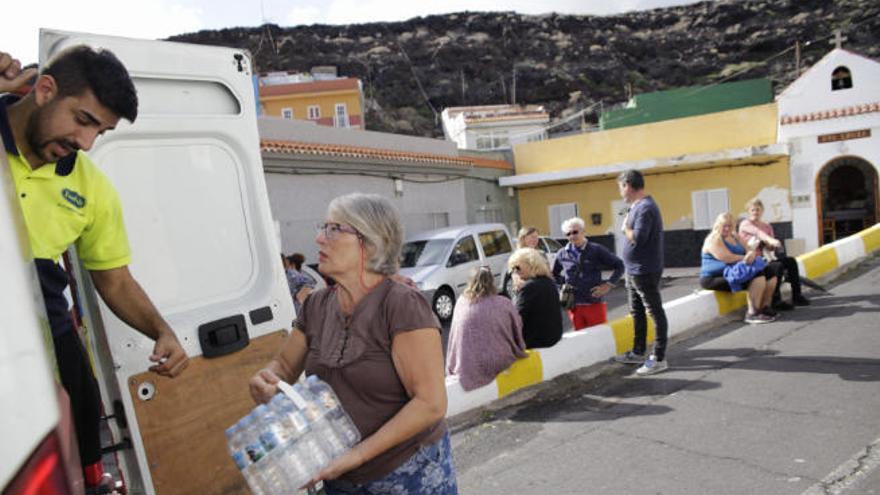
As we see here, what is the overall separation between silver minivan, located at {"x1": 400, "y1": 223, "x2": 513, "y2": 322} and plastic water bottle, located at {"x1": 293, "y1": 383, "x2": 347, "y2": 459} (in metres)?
8.82

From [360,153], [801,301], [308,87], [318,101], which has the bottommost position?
[801,301]

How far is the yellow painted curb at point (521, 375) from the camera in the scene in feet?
16.2

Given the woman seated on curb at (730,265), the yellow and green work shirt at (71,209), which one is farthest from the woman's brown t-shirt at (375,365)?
the woman seated on curb at (730,265)

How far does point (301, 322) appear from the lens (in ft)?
7.27

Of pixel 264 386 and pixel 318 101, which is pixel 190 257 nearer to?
pixel 264 386

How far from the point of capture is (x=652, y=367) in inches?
208

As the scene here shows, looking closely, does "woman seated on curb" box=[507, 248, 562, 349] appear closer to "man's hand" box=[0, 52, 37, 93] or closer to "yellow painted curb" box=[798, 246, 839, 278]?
"man's hand" box=[0, 52, 37, 93]

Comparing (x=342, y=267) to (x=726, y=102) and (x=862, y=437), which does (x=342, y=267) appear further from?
(x=726, y=102)

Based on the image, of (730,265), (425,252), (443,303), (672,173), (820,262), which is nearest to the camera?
(730,265)

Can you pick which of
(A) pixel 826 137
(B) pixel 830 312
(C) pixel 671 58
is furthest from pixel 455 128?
(C) pixel 671 58

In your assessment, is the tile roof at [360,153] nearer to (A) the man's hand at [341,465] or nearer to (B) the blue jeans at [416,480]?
(B) the blue jeans at [416,480]

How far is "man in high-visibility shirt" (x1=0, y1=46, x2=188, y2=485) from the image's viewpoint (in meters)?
1.84

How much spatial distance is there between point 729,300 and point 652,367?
283cm

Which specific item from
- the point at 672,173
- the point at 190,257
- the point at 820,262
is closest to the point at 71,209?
the point at 190,257
